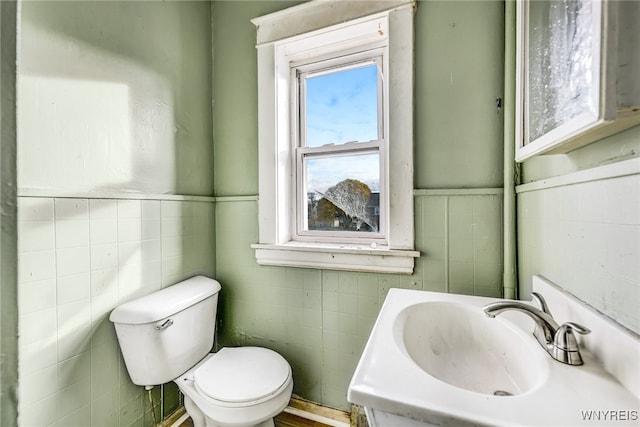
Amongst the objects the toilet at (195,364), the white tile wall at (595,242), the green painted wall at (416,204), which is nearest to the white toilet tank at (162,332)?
the toilet at (195,364)

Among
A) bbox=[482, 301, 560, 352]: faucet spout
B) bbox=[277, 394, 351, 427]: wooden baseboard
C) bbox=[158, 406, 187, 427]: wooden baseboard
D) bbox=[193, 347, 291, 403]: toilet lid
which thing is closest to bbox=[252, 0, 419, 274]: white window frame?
bbox=[193, 347, 291, 403]: toilet lid

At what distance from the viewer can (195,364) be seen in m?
1.31

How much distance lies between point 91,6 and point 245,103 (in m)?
0.71

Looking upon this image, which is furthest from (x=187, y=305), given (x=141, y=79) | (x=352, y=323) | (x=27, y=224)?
(x=141, y=79)

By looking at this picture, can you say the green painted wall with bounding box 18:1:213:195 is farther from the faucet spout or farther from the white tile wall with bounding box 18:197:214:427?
the faucet spout

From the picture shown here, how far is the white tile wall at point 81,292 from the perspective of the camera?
89 centimetres

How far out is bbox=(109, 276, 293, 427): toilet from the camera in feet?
3.50

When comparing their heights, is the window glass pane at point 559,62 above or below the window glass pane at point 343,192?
above

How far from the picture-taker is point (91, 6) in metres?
1.05

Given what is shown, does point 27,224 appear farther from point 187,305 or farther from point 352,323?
point 352,323

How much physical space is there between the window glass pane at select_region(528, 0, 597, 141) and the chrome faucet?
1.40 feet

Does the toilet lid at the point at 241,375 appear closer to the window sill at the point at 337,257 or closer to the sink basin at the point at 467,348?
the window sill at the point at 337,257

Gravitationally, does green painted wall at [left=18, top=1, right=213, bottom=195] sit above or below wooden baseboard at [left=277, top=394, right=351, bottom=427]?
above

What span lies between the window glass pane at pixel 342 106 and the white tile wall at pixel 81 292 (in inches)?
35.1
